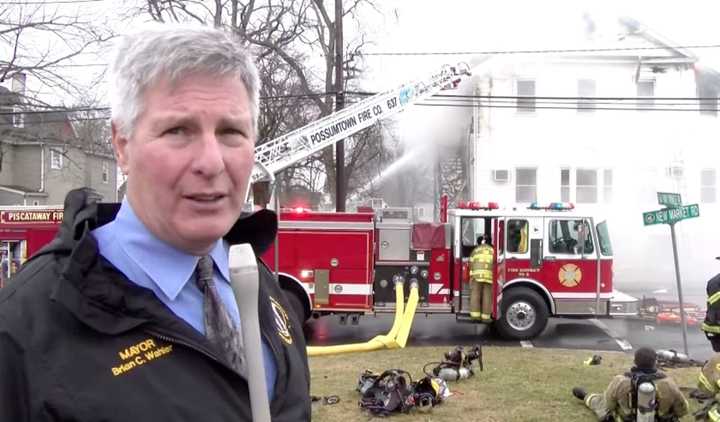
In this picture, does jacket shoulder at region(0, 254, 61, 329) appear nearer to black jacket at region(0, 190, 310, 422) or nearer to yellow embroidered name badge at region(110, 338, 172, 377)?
black jacket at region(0, 190, 310, 422)

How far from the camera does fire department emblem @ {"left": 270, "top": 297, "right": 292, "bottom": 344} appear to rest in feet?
4.89

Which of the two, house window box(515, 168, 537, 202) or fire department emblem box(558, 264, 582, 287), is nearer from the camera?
fire department emblem box(558, 264, 582, 287)

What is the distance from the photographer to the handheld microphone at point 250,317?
1.06 metres

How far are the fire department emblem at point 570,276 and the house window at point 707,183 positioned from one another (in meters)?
16.3

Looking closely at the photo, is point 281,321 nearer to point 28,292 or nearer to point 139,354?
point 139,354

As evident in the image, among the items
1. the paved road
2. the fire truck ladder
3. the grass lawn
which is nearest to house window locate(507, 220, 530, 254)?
the paved road

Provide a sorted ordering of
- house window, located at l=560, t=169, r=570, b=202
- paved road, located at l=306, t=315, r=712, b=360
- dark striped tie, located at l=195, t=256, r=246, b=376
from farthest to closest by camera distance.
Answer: house window, located at l=560, t=169, r=570, b=202 < paved road, located at l=306, t=315, r=712, b=360 < dark striped tie, located at l=195, t=256, r=246, b=376

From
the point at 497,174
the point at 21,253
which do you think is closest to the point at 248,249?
the point at 21,253

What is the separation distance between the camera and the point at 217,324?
1.24 metres

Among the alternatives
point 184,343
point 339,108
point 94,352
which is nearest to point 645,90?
point 339,108

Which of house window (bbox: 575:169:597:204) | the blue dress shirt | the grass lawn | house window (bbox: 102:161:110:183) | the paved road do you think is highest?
house window (bbox: 102:161:110:183)

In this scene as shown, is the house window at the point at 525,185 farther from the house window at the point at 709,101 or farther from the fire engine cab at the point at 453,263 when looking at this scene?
the fire engine cab at the point at 453,263

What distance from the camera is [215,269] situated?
1.38 metres

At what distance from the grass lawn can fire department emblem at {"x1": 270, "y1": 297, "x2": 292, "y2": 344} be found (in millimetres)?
4424
